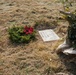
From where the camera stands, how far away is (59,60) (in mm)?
4605

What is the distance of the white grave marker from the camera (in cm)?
547

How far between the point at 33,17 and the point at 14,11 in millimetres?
839

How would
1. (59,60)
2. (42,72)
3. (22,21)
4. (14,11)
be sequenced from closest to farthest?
(42,72) < (59,60) < (22,21) < (14,11)

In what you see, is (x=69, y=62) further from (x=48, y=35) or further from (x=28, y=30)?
(x=28, y=30)

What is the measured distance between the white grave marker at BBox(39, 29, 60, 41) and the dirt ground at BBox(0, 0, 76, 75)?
0.11 meters

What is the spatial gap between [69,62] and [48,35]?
1318 mm

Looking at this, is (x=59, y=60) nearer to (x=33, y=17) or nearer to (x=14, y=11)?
(x=33, y=17)

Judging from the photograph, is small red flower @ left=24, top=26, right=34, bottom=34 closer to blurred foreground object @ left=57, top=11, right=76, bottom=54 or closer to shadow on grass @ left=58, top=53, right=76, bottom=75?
shadow on grass @ left=58, top=53, right=76, bottom=75

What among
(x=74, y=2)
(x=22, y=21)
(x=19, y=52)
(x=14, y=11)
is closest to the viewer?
(x=19, y=52)

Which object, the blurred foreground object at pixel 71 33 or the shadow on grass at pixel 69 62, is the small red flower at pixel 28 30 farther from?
the blurred foreground object at pixel 71 33

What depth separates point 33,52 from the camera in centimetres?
494

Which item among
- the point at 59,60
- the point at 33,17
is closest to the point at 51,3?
the point at 33,17

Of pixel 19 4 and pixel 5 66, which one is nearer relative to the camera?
pixel 5 66

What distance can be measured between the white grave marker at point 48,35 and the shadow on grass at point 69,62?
841 mm
